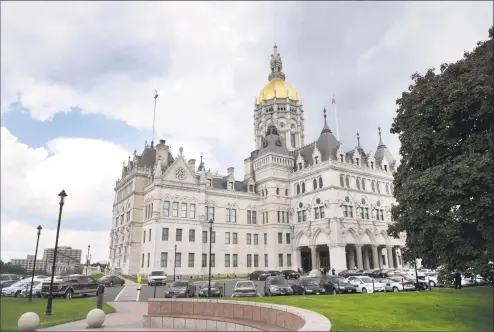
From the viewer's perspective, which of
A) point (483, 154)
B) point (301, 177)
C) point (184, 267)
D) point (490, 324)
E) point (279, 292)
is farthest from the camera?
point (301, 177)

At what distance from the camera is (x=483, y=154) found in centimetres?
1981

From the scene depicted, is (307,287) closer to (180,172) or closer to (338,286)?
(338,286)

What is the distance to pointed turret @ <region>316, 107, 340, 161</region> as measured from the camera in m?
61.9

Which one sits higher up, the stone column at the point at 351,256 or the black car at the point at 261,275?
the stone column at the point at 351,256

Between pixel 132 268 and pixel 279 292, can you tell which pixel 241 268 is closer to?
pixel 132 268

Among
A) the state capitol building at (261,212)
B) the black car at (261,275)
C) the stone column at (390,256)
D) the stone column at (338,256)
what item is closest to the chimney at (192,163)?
the state capitol building at (261,212)

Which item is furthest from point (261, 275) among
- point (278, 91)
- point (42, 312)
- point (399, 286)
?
point (278, 91)

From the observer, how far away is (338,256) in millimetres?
55906

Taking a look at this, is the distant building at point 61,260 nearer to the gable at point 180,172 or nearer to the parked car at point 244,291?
the gable at point 180,172

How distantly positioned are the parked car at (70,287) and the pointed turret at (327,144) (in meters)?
40.6

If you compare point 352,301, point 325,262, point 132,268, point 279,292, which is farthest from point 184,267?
point 352,301

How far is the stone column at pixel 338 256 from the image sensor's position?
55.4 metres

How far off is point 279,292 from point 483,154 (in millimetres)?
17356

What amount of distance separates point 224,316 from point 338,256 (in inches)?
1695
